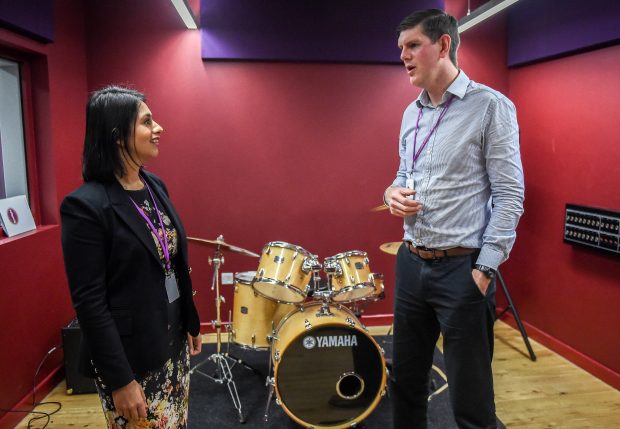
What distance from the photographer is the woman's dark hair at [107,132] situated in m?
1.47

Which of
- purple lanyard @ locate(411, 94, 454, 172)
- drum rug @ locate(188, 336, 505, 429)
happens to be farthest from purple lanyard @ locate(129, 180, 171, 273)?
drum rug @ locate(188, 336, 505, 429)

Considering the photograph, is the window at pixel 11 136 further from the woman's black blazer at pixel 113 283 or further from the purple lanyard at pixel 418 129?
the purple lanyard at pixel 418 129

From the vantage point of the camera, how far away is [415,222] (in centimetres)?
185

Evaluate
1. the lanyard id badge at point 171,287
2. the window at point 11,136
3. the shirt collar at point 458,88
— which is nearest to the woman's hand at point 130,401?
the lanyard id badge at point 171,287

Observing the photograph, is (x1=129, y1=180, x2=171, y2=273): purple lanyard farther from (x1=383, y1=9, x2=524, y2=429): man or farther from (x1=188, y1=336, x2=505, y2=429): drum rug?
(x1=188, y1=336, x2=505, y2=429): drum rug

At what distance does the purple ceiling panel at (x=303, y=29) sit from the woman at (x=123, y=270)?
2.49 m

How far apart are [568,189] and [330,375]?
2.37m

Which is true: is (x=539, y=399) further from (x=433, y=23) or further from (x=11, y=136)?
(x=11, y=136)

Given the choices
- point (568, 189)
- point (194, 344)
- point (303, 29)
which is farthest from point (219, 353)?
point (568, 189)

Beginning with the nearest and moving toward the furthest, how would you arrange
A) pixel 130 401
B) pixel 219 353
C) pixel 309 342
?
pixel 130 401, pixel 309 342, pixel 219 353

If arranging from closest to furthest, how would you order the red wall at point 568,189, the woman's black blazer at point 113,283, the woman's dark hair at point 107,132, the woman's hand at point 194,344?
the woman's black blazer at point 113,283
the woman's dark hair at point 107,132
the woman's hand at point 194,344
the red wall at point 568,189

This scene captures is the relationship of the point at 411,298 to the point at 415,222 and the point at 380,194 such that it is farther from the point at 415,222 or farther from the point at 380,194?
the point at 380,194

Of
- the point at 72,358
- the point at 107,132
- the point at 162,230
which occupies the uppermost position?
the point at 107,132

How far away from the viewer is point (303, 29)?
3893 mm
